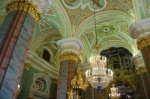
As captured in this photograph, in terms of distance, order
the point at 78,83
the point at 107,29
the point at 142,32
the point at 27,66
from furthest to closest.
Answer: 1. the point at 107,29
2. the point at 27,66
3. the point at 78,83
4. the point at 142,32

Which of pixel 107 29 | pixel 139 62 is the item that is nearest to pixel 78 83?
pixel 139 62

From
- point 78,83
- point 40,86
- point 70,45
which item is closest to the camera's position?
point 78,83

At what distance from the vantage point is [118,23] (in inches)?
420

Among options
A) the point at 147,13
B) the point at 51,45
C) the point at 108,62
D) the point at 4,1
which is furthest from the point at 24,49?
the point at 108,62

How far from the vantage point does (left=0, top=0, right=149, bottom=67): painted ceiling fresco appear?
8688 mm

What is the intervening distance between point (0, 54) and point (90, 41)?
8856 mm

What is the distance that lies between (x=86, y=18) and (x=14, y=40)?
6276 mm

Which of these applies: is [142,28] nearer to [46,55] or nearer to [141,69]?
[141,69]

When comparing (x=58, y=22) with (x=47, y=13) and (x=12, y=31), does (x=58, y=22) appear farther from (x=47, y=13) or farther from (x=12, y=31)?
(x=12, y=31)

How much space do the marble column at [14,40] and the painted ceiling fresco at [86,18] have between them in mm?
3362

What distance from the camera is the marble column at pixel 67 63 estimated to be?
748 cm

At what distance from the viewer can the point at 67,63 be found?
842cm

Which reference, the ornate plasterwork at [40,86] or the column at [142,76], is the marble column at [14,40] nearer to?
the ornate plasterwork at [40,86]

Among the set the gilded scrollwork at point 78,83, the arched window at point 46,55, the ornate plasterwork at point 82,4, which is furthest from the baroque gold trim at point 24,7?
the arched window at point 46,55
